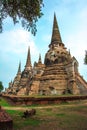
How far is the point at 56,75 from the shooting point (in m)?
41.8

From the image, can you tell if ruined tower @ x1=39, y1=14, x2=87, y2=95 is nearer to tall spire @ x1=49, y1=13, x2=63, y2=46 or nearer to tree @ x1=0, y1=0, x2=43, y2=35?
tall spire @ x1=49, y1=13, x2=63, y2=46

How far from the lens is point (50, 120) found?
10.5 metres

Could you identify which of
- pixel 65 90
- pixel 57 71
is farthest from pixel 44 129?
pixel 57 71

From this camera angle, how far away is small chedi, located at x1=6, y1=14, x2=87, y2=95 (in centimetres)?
3991

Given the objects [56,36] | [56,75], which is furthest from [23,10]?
[56,36]

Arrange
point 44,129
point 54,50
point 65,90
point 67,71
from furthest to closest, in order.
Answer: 1. point 54,50
2. point 67,71
3. point 65,90
4. point 44,129

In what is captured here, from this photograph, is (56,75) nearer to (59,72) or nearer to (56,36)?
(59,72)

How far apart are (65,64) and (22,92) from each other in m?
10.3

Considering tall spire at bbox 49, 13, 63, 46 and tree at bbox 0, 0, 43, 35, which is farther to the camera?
tall spire at bbox 49, 13, 63, 46

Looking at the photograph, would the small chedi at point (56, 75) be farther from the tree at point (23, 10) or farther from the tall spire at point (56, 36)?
the tree at point (23, 10)

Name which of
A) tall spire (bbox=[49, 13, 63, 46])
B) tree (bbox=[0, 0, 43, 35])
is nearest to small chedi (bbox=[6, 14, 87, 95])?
tall spire (bbox=[49, 13, 63, 46])

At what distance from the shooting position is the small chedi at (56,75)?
39906 millimetres

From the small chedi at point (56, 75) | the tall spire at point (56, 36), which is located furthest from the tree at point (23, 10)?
the tall spire at point (56, 36)

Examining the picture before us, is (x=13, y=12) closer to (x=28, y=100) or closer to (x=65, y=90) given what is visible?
(x=28, y=100)
